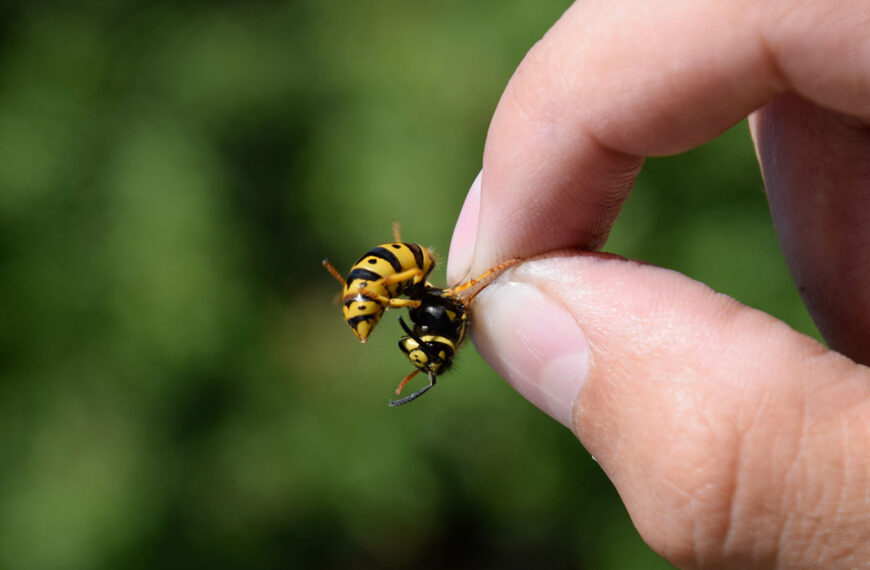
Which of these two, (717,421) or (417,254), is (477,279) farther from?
(717,421)

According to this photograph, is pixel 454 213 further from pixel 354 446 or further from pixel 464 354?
pixel 354 446

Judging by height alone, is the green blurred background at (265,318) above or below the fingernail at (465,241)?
below

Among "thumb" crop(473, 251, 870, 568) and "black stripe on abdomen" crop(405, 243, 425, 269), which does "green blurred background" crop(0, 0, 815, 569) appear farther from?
"thumb" crop(473, 251, 870, 568)

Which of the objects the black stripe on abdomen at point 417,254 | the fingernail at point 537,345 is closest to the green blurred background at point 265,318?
the black stripe on abdomen at point 417,254

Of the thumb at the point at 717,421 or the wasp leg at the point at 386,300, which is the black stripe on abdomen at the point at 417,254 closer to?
the wasp leg at the point at 386,300

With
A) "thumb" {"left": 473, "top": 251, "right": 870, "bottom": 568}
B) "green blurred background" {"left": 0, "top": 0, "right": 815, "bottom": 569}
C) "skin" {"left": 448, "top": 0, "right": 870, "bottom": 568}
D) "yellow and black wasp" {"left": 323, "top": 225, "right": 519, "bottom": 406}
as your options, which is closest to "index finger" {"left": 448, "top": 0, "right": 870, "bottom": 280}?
"skin" {"left": 448, "top": 0, "right": 870, "bottom": 568}

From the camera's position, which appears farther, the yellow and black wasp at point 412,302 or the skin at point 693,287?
the yellow and black wasp at point 412,302

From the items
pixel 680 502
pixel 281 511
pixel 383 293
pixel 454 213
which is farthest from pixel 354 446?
pixel 680 502
